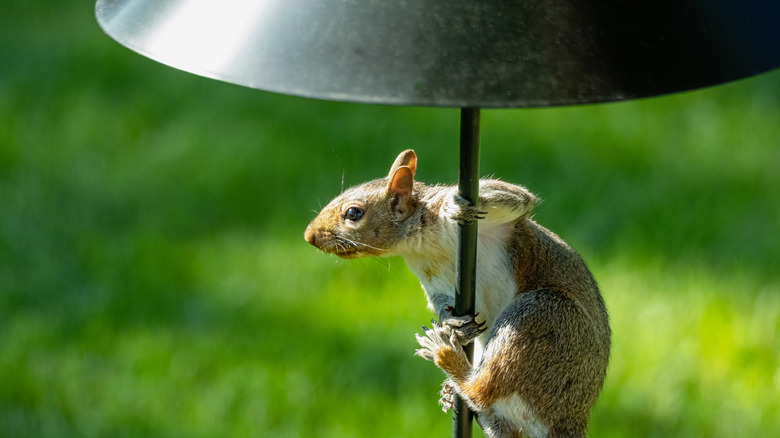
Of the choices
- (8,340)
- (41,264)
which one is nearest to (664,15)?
(8,340)

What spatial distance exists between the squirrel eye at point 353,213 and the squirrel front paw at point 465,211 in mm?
369

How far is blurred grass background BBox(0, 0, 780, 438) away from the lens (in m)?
2.77

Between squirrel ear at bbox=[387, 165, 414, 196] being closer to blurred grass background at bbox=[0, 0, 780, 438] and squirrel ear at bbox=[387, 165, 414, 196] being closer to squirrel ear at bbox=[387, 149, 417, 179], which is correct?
squirrel ear at bbox=[387, 149, 417, 179]

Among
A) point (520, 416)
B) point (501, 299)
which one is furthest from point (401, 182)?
point (520, 416)

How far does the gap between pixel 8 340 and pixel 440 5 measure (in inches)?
99.2

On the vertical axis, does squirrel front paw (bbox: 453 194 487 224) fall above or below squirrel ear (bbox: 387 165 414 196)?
below

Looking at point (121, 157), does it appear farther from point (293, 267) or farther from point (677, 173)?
point (677, 173)

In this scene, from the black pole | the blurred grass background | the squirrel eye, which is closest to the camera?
the black pole

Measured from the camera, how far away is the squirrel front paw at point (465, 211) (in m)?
1.32

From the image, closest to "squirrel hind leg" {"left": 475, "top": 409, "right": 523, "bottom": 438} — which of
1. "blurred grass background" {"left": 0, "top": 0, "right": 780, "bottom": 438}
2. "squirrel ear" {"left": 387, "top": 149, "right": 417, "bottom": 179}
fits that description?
"squirrel ear" {"left": 387, "top": 149, "right": 417, "bottom": 179}

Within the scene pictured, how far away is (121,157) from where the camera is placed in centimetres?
397

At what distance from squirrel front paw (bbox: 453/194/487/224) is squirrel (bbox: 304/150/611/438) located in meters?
0.10

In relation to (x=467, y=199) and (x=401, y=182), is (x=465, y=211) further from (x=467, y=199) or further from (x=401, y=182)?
(x=401, y=182)

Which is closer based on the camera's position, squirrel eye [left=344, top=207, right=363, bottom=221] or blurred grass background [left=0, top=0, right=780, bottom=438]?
squirrel eye [left=344, top=207, right=363, bottom=221]
